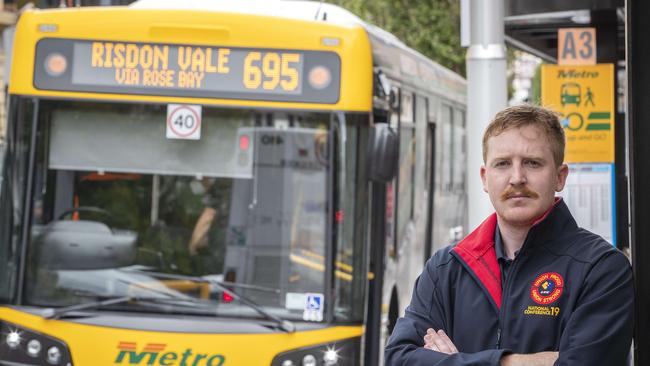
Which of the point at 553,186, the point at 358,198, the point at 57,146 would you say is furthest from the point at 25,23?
the point at 553,186

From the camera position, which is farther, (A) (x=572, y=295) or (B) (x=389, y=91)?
(B) (x=389, y=91)

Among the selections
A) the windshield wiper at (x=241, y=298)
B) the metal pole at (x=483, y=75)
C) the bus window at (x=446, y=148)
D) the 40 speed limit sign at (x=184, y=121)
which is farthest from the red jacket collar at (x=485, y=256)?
the bus window at (x=446, y=148)

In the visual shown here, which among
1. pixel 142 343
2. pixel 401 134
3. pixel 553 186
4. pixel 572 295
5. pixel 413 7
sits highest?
pixel 413 7

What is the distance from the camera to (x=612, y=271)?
10.3ft

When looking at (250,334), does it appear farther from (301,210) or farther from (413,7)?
(413,7)

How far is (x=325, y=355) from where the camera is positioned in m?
7.10

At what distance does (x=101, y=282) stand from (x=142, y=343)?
466mm

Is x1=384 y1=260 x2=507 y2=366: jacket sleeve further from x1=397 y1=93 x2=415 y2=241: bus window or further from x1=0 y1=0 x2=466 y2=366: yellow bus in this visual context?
x1=397 y1=93 x2=415 y2=241: bus window

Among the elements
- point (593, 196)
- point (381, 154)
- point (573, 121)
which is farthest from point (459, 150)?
point (381, 154)

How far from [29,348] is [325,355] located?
5.86 ft

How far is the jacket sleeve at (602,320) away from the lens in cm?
307

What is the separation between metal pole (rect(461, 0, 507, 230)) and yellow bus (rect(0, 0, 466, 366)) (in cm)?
133

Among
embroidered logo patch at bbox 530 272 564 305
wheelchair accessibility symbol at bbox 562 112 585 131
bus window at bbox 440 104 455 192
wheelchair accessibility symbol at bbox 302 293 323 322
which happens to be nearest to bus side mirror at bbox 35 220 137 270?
wheelchair accessibility symbol at bbox 302 293 323 322

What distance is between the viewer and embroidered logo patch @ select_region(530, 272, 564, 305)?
3.14 m
